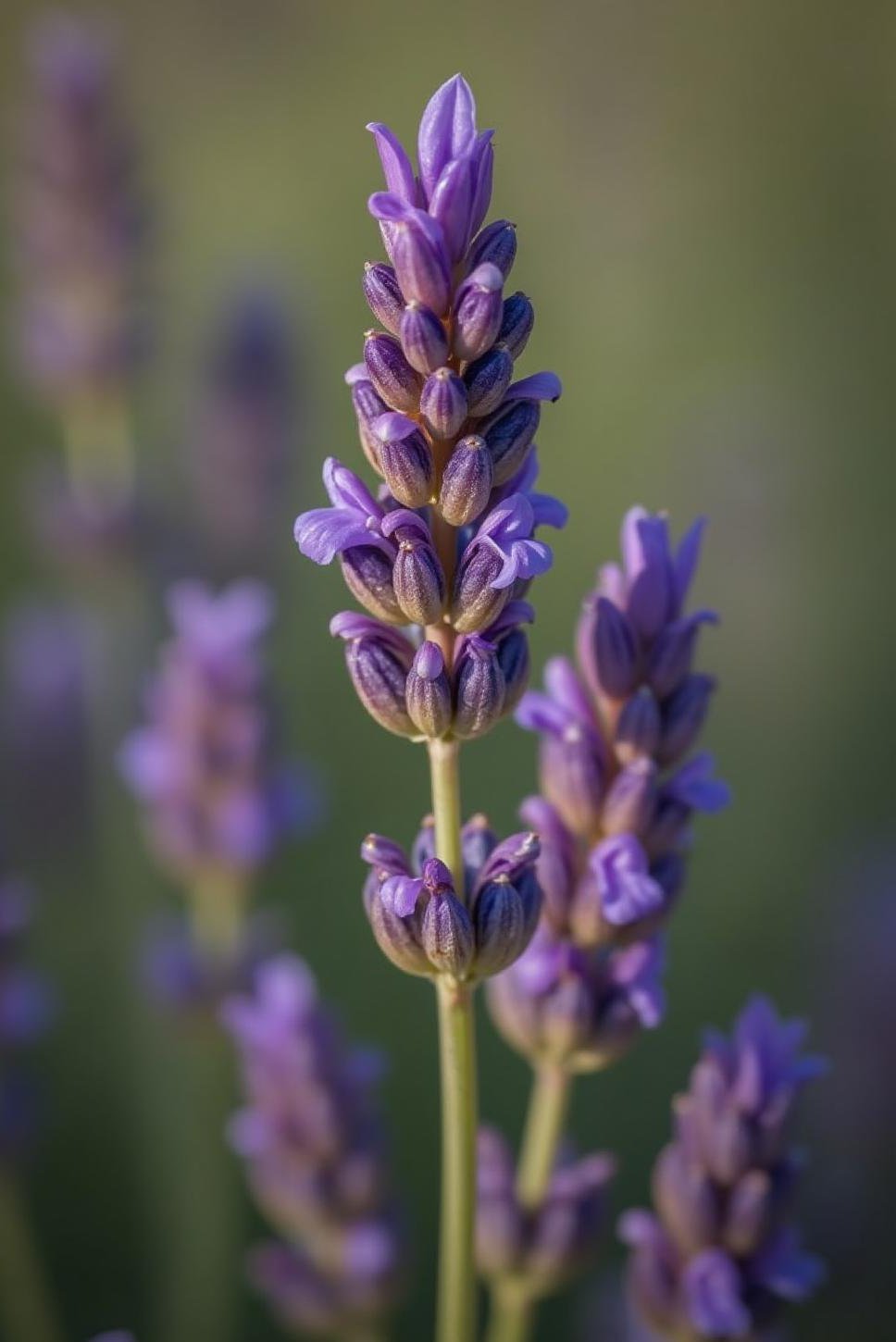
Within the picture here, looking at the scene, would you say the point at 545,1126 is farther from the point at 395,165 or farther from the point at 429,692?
the point at 395,165

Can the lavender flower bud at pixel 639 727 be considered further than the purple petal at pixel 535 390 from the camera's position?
Yes

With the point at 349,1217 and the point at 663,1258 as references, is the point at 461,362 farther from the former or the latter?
the point at 349,1217

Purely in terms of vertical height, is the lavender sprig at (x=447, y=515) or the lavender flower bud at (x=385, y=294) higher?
the lavender flower bud at (x=385, y=294)

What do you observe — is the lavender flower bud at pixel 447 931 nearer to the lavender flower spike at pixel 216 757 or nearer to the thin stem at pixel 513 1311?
the thin stem at pixel 513 1311

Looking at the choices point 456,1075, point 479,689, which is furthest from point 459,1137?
point 479,689

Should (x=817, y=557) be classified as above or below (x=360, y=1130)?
above

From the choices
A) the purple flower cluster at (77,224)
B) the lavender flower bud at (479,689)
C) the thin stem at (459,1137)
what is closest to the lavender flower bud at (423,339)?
the lavender flower bud at (479,689)

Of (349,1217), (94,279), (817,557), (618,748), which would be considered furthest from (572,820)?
(817,557)
